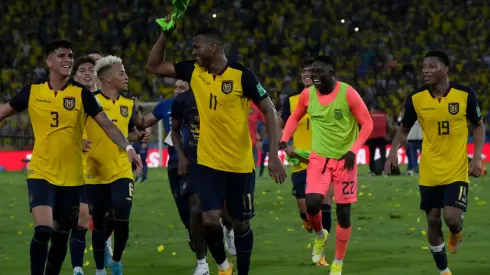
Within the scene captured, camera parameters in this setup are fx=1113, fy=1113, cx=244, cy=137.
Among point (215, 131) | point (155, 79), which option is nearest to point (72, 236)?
point (215, 131)

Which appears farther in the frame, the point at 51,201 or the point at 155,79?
the point at 155,79

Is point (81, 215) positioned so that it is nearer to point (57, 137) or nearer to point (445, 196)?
point (57, 137)

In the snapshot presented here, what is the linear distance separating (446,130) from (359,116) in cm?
121

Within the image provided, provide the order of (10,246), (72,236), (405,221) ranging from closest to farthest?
1. (72,236)
2. (10,246)
3. (405,221)

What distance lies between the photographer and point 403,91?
4162 cm

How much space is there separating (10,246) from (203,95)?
6.37 meters

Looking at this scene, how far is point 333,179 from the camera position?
12023mm

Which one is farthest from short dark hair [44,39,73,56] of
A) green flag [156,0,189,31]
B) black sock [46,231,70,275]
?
black sock [46,231,70,275]

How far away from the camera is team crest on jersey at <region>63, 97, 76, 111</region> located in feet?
32.0

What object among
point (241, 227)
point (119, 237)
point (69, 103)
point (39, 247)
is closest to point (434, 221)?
point (241, 227)

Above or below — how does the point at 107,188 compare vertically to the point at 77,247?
above

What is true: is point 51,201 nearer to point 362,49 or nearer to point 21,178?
point 21,178

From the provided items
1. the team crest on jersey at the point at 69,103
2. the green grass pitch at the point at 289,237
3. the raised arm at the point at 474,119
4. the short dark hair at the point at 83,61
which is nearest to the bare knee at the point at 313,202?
the green grass pitch at the point at 289,237

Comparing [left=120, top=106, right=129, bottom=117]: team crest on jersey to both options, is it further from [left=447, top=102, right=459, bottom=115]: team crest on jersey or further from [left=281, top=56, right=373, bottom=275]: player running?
[left=447, top=102, right=459, bottom=115]: team crest on jersey
